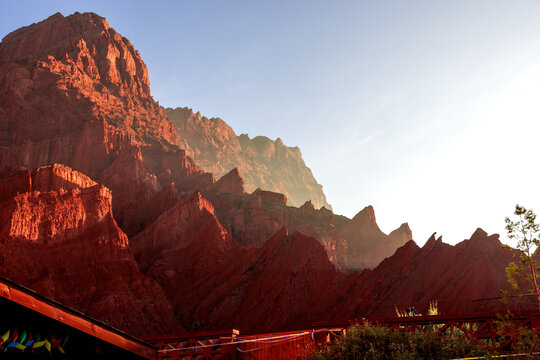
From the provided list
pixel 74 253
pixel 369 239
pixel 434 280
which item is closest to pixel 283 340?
pixel 434 280

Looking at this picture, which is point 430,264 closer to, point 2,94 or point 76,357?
point 76,357

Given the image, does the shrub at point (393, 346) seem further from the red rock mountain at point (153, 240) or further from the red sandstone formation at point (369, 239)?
the red sandstone formation at point (369, 239)

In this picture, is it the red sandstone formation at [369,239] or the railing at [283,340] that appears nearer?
the railing at [283,340]

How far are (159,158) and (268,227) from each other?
91.6ft

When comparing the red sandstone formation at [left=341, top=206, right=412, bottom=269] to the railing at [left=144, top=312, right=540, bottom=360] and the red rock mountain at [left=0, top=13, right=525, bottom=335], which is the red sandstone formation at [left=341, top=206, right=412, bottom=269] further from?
the railing at [left=144, top=312, right=540, bottom=360]

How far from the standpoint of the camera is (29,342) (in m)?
5.68

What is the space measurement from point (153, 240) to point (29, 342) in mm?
60026

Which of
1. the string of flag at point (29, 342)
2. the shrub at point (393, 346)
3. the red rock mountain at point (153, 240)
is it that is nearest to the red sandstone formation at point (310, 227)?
the red rock mountain at point (153, 240)

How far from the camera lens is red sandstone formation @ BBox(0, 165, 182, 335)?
46812 mm

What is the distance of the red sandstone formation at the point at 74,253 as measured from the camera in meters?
46.8

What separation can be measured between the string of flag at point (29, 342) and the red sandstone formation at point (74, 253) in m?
44.1

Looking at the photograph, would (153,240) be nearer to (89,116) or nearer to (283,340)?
(89,116)

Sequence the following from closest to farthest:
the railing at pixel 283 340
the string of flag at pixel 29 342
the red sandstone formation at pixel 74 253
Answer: the string of flag at pixel 29 342
the railing at pixel 283 340
the red sandstone formation at pixel 74 253

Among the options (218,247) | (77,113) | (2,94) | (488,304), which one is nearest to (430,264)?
(488,304)
